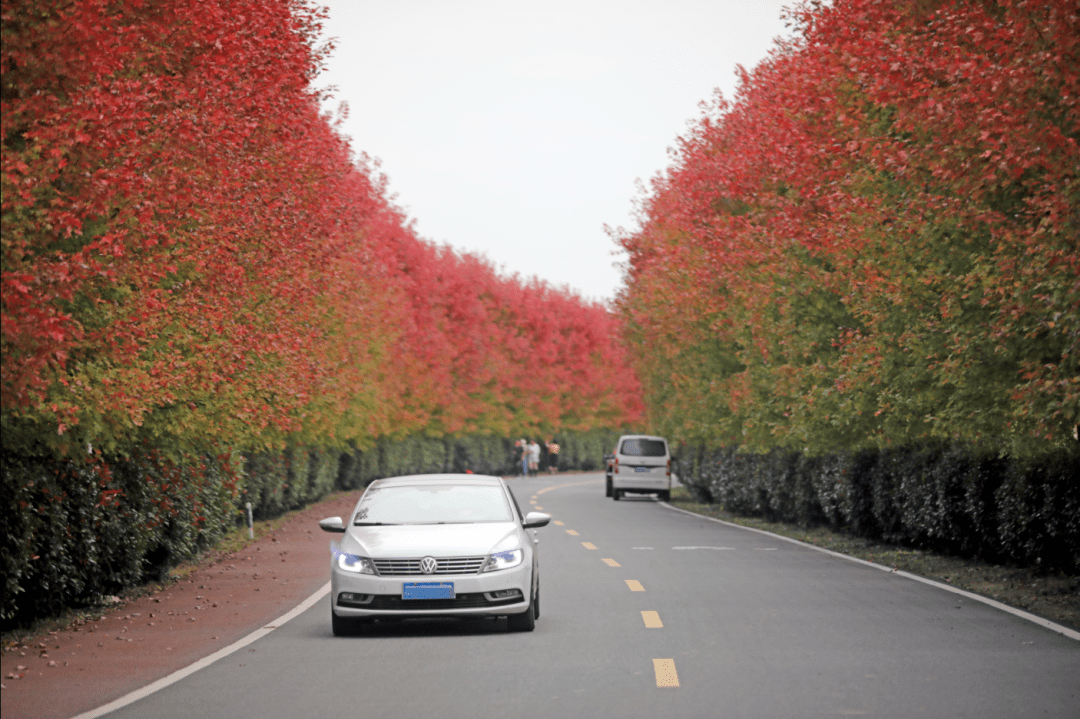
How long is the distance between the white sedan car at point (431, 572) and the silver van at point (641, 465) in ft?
96.1

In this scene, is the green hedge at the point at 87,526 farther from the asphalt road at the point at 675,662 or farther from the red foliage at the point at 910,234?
the red foliage at the point at 910,234

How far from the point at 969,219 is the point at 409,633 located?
7567mm

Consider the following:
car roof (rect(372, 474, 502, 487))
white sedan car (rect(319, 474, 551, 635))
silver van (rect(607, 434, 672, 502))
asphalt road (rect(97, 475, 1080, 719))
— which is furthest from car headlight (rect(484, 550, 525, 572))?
silver van (rect(607, 434, 672, 502))

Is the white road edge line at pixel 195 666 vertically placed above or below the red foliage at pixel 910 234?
below

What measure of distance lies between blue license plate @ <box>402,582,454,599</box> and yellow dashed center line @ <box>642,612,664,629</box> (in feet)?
6.39

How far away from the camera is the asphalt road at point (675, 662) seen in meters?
8.45

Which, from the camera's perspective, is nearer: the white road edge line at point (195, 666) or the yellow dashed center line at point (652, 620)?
the white road edge line at point (195, 666)

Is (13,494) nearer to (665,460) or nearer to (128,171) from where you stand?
(128,171)

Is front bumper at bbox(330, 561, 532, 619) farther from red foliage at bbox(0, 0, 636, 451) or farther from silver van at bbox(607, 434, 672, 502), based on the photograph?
silver van at bbox(607, 434, 672, 502)

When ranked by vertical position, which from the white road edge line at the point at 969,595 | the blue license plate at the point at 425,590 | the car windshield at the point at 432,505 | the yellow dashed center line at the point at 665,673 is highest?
the car windshield at the point at 432,505

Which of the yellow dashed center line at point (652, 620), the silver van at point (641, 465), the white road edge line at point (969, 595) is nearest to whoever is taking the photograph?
the white road edge line at point (969, 595)

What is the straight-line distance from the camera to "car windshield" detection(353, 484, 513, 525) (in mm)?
12625

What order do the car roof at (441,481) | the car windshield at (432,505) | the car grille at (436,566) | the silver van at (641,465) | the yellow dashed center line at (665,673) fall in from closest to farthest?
the yellow dashed center line at (665,673) → the car grille at (436,566) → the car windshield at (432,505) → the car roof at (441,481) → the silver van at (641,465)

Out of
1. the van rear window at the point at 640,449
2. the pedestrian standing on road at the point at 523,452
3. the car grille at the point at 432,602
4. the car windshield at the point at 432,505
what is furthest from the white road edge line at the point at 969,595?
the pedestrian standing on road at the point at 523,452
